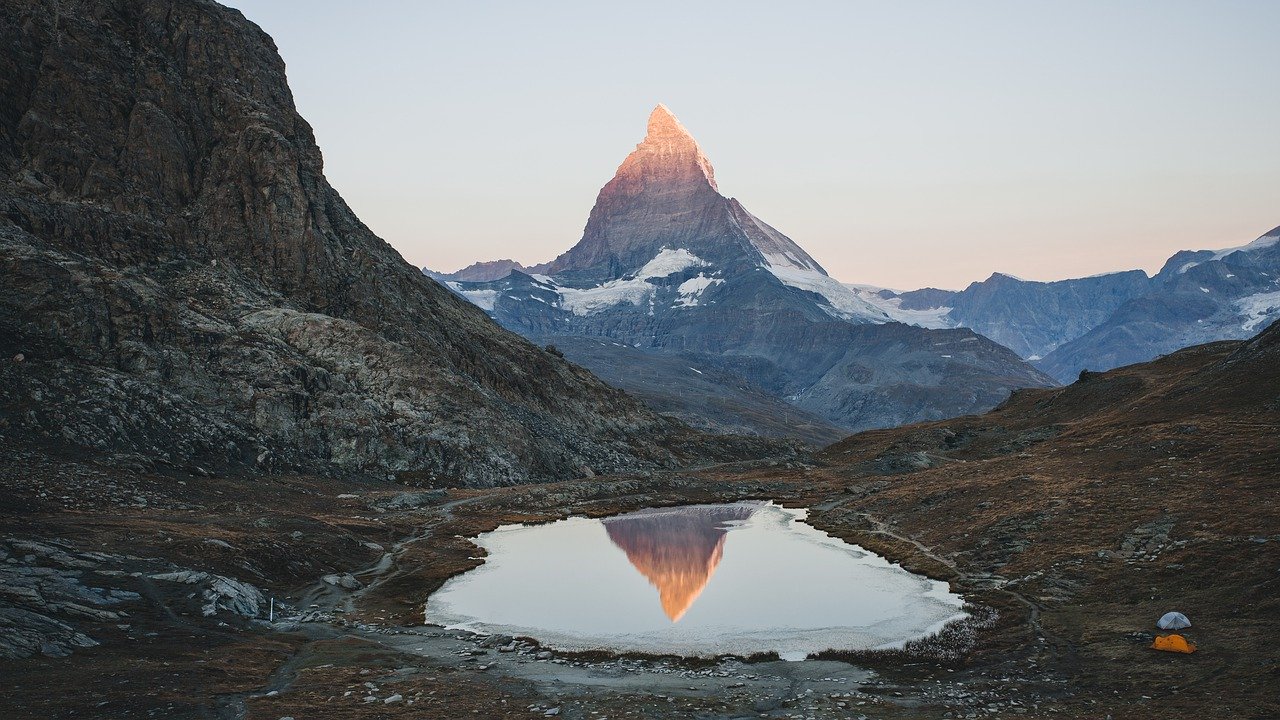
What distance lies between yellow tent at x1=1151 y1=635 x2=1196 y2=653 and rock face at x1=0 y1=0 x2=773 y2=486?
79158mm

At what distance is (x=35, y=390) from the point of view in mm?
78062

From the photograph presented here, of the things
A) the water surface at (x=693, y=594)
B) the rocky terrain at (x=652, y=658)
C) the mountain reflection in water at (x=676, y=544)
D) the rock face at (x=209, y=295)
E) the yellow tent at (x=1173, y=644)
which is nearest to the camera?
the rocky terrain at (x=652, y=658)

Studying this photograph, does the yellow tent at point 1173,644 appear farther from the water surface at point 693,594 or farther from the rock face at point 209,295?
the rock face at point 209,295

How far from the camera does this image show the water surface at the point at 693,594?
144ft

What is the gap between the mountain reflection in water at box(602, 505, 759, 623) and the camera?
193 ft

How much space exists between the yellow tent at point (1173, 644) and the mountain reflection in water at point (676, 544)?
24.5m

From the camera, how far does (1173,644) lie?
32.7 m

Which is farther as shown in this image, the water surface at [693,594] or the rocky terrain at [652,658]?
the water surface at [693,594]

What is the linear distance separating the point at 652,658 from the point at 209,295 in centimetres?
10751

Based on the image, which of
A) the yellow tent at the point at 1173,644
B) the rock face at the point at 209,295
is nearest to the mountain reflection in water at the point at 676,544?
the yellow tent at the point at 1173,644

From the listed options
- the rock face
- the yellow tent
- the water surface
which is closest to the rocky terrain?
the yellow tent

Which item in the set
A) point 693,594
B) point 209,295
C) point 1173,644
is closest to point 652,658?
point 693,594

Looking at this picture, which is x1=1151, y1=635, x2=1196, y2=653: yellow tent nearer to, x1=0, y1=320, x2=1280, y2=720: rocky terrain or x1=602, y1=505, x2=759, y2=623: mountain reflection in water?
x1=0, y1=320, x2=1280, y2=720: rocky terrain

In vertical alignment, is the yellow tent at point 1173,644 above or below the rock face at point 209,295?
below
